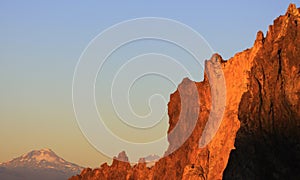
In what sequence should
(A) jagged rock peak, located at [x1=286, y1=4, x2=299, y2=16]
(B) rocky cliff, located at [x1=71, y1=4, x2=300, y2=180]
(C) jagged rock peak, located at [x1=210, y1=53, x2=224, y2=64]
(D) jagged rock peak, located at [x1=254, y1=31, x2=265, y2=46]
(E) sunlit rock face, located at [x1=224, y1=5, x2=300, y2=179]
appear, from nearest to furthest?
(E) sunlit rock face, located at [x1=224, y1=5, x2=300, y2=179] → (B) rocky cliff, located at [x1=71, y1=4, x2=300, y2=180] → (A) jagged rock peak, located at [x1=286, y1=4, x2=299, y2=16] → (D) jagged rock peak, located at [x1=254, y1=31, x2=265, y2=46] → (C) jagged rock peak, located at [x1=210, y1=53, x2=224, y2=64]

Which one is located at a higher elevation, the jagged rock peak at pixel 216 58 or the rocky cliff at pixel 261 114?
the jagged rock peak at pixel 216 58

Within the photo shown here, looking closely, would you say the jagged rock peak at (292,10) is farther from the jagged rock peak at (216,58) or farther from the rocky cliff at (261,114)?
the jagged rock peak at (216,58)

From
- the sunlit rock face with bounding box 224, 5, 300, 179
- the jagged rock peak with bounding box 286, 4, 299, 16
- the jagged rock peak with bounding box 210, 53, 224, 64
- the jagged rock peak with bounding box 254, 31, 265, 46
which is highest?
the jagged rock peak with bounding box 210, 53, 224, 64

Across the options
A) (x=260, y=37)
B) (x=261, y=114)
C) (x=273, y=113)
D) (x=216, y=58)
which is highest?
(x=216, y=58)

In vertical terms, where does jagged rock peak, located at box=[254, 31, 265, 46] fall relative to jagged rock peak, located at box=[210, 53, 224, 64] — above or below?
below

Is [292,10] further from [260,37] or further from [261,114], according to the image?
[261,114]

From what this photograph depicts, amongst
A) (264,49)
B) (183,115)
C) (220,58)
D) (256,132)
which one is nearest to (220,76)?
(220,58)

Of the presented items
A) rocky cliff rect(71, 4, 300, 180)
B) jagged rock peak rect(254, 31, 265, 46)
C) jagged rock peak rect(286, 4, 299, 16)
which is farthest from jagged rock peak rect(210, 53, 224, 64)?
jagged rock peak rect(286, 4, 299, 16)

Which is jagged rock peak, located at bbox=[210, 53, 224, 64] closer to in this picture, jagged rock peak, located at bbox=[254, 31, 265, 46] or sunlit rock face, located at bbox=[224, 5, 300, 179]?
jagged rock peak, located at bbox=[254, 31, 265, 46]

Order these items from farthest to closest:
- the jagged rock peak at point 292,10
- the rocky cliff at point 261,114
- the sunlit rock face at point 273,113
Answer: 1. the jagged rock peak at point 292,10
2. the rocky cliff at point 261,114
3. the sunlit rock face at point 273,113

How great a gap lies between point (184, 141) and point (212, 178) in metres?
32.1

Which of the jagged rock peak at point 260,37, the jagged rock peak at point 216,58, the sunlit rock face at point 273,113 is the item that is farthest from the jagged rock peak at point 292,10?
the jagged rock peak at point 216,58

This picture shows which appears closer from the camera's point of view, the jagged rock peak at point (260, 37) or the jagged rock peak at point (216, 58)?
the jagged rock peak at point (260, 37)

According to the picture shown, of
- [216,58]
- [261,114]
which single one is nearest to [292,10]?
[261,114]
